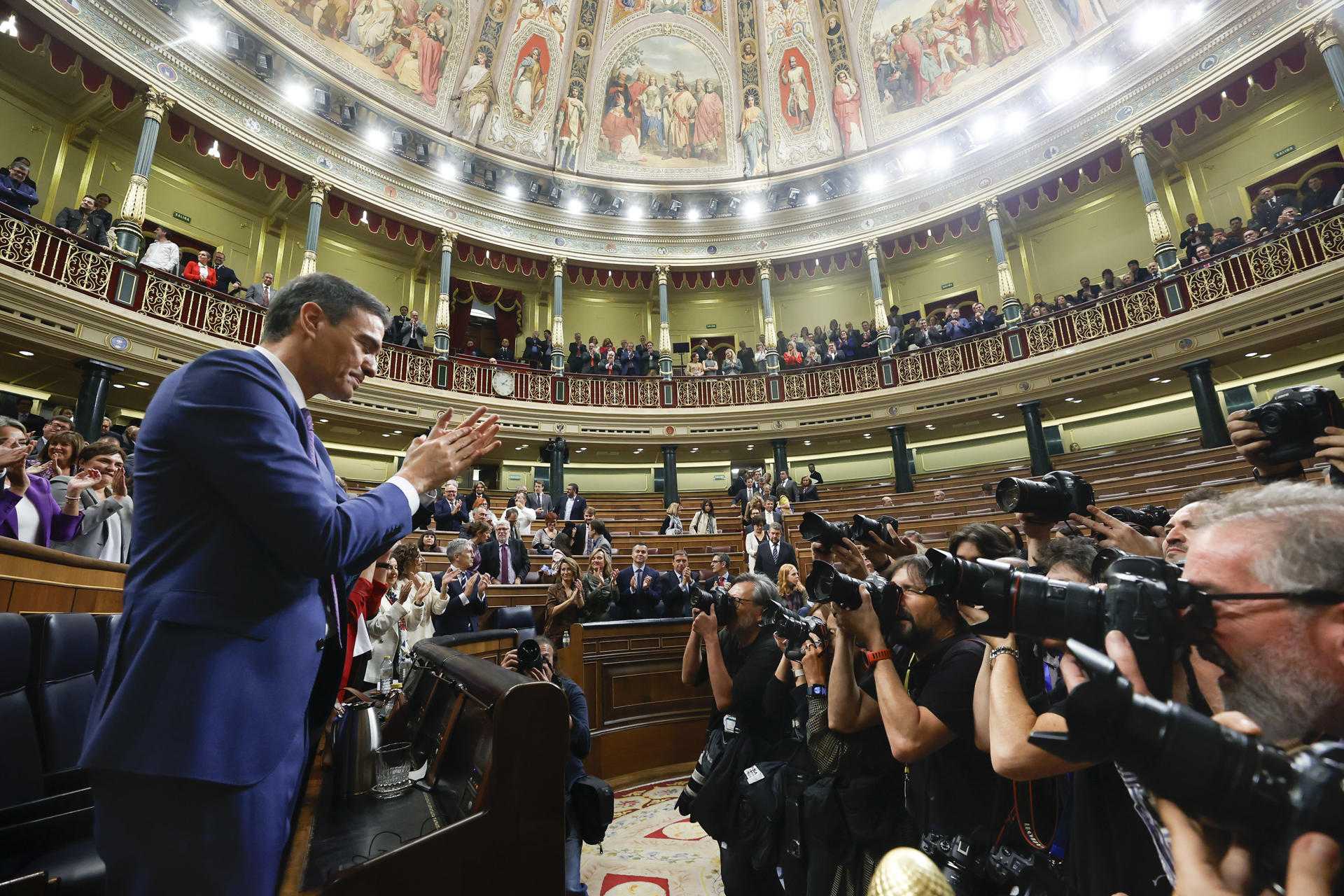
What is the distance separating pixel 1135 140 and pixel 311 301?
44.1ft

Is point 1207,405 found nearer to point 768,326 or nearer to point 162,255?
point 768,326

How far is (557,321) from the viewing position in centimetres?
1349

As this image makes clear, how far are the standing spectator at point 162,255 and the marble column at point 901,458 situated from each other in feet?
39.3

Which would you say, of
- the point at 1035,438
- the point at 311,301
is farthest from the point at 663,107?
the point at 311,301

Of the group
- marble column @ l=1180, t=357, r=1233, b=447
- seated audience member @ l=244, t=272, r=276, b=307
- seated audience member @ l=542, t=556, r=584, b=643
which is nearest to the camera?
seated audience member @ l=542, t=556, r=584, b=643

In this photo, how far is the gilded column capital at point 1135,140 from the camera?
10.3 m

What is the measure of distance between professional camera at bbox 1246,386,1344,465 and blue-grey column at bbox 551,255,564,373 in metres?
11.8

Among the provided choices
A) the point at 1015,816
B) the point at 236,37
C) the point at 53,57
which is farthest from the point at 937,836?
the point at 236,37

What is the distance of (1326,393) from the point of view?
6.22 ft

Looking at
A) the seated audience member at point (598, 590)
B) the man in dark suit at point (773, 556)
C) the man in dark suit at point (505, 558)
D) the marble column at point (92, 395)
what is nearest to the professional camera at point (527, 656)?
the seated audience member at point (598, 590)

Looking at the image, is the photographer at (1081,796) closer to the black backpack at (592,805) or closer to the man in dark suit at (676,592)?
the black backpack at (592,805)

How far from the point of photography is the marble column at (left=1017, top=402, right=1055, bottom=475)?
409 inches

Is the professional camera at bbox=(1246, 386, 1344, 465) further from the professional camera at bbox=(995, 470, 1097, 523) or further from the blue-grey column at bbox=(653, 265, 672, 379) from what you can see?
the blue-grey column at bbox=(653, 265, 672, 379)

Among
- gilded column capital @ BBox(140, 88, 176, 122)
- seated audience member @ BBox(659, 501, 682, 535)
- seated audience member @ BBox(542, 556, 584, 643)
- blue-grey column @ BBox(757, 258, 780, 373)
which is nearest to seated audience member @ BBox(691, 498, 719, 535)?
seated audience member @ BBox(659, 501, 682, 535)
